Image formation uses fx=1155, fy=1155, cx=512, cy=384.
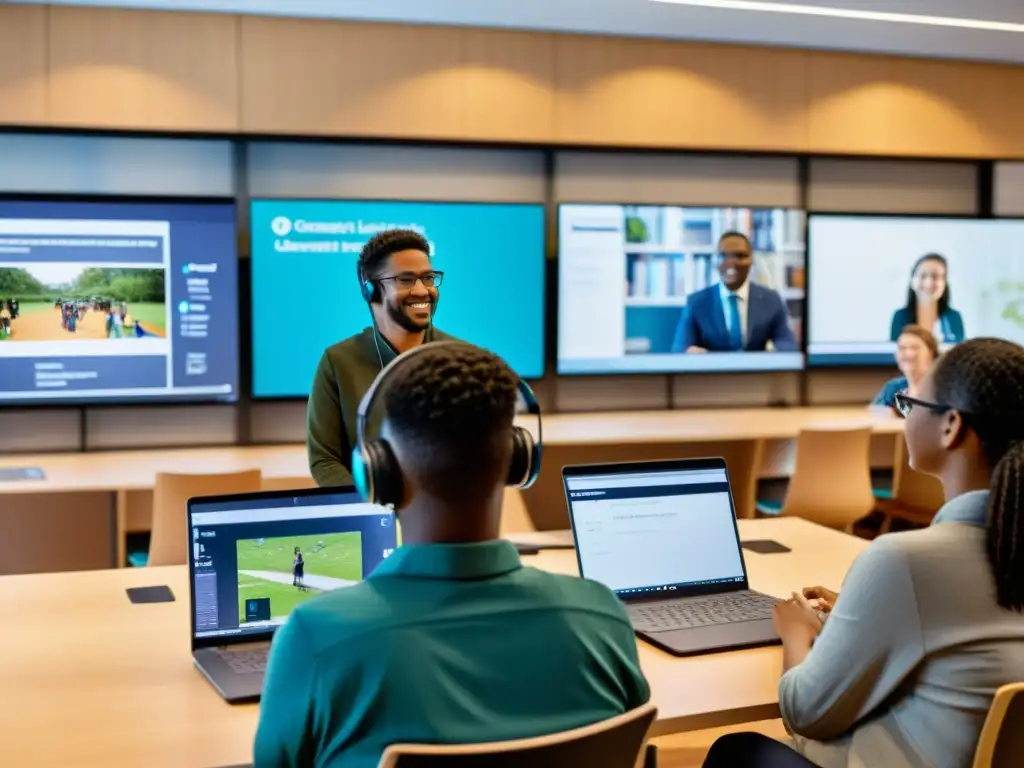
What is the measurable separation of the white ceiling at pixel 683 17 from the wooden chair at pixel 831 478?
6.31 ft

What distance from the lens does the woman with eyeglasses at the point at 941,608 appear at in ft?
5.40

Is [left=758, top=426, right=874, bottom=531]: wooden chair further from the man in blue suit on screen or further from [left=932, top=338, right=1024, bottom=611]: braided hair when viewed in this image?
[left=932, top=338, right=1024, bottom=611]: braided hair

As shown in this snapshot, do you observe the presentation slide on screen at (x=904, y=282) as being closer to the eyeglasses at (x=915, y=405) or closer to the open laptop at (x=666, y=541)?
the open laptop at (x=666, y=541)

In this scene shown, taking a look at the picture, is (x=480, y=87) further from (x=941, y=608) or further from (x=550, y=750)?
(x=550, y=750)

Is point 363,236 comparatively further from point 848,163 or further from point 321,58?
point 848,163

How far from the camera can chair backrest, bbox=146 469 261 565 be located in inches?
150

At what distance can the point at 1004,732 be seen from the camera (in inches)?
62.5

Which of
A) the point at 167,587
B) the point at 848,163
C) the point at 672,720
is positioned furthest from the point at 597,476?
the point at 848,163

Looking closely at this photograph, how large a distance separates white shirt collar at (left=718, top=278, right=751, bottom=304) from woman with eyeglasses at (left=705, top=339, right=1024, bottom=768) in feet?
13.8

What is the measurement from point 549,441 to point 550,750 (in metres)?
3.73

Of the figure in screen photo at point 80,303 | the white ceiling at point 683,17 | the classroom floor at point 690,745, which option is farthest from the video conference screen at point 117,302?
the classroom floor at point 690,745

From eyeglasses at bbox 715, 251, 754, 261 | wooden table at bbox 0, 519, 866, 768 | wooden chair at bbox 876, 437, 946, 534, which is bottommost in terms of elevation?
wooden chair at bbox 876, 437, 946, 534

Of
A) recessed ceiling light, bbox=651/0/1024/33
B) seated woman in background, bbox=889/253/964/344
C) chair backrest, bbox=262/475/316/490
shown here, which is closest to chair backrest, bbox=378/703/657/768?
chair backrest, bbox=262/475/316/490

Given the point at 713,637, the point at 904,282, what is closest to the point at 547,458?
the point at 904,282
